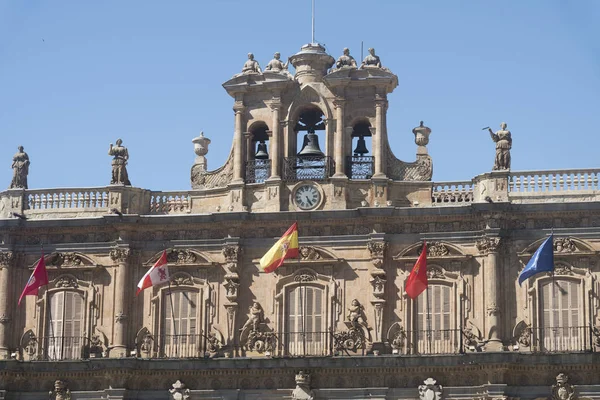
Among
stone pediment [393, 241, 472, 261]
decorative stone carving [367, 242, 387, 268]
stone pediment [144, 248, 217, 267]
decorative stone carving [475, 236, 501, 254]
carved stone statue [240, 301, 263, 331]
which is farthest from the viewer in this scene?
stone pediment [144, 248, 217, 267]

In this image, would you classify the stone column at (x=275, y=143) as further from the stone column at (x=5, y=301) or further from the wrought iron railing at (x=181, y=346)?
the stone column at (x=5, y=301)

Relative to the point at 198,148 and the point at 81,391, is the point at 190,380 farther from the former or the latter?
the point at 198,148

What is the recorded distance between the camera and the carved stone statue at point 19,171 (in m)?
70.1

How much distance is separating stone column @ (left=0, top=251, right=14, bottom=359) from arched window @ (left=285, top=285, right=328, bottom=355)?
11169mm

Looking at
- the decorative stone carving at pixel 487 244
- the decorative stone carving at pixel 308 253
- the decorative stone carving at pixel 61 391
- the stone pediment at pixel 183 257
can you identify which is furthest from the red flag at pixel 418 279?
the decorative stone carving at pixel 61 391

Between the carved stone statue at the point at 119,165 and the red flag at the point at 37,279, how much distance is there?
4.57m

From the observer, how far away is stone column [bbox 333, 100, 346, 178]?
6738 centimetres

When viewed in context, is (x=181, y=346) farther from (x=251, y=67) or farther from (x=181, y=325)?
(x=251, y=67)

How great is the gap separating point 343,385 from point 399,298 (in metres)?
4.06

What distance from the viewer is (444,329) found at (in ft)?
215

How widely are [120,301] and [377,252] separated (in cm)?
1026

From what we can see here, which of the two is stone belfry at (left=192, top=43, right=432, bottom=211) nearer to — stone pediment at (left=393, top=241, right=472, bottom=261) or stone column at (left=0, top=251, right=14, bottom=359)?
stone pediment at (left=393, top=241, right=472, bottom=261)

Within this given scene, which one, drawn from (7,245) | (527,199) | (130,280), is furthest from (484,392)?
(7,245)

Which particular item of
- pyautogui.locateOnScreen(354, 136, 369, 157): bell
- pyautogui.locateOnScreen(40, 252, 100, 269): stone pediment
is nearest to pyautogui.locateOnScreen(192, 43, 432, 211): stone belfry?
pyautogui.locateOnScreen(354, 136, 369, 157): bell
